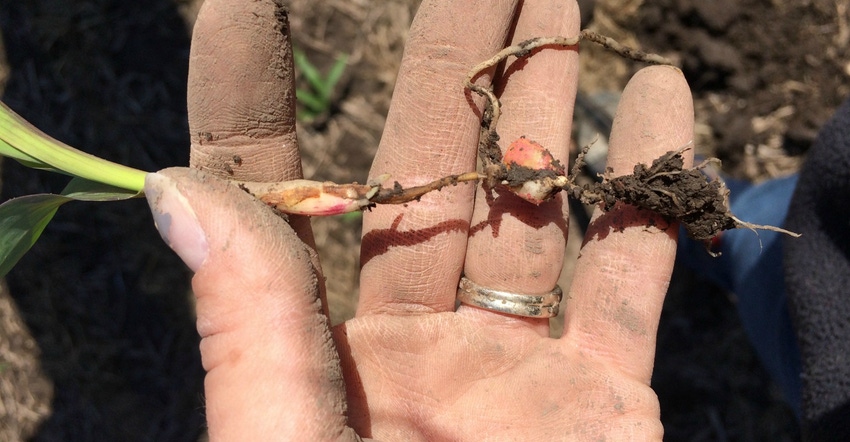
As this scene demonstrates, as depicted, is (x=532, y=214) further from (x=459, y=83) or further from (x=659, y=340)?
(x=659, y=340)

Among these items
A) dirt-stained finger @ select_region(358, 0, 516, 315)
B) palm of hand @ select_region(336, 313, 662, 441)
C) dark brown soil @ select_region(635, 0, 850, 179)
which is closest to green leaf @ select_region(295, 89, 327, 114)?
dirt-stained finger @ select_region(358, 0, 516, 315)

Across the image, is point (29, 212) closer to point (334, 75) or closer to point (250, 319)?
point (250, 319)

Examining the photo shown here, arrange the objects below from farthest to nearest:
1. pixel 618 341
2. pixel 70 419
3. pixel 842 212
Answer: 1. pixel 70 419
2. pixel 842 212
3. pixel 618 341

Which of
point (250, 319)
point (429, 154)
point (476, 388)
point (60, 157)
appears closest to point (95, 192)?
point (60, 157)

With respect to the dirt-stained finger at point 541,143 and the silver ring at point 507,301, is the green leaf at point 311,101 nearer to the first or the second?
the dirt-stained finger at point 541,143

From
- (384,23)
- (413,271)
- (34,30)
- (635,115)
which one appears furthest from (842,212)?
(34,30)

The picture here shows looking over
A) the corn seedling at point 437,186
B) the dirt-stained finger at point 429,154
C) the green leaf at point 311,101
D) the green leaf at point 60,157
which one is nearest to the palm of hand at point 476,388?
the dirt-stained finger at point 429,154

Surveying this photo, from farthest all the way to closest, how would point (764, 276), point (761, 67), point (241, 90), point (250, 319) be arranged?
point (761, 67) → point (764, 276) → point (241, 90) → point (250, 319)
